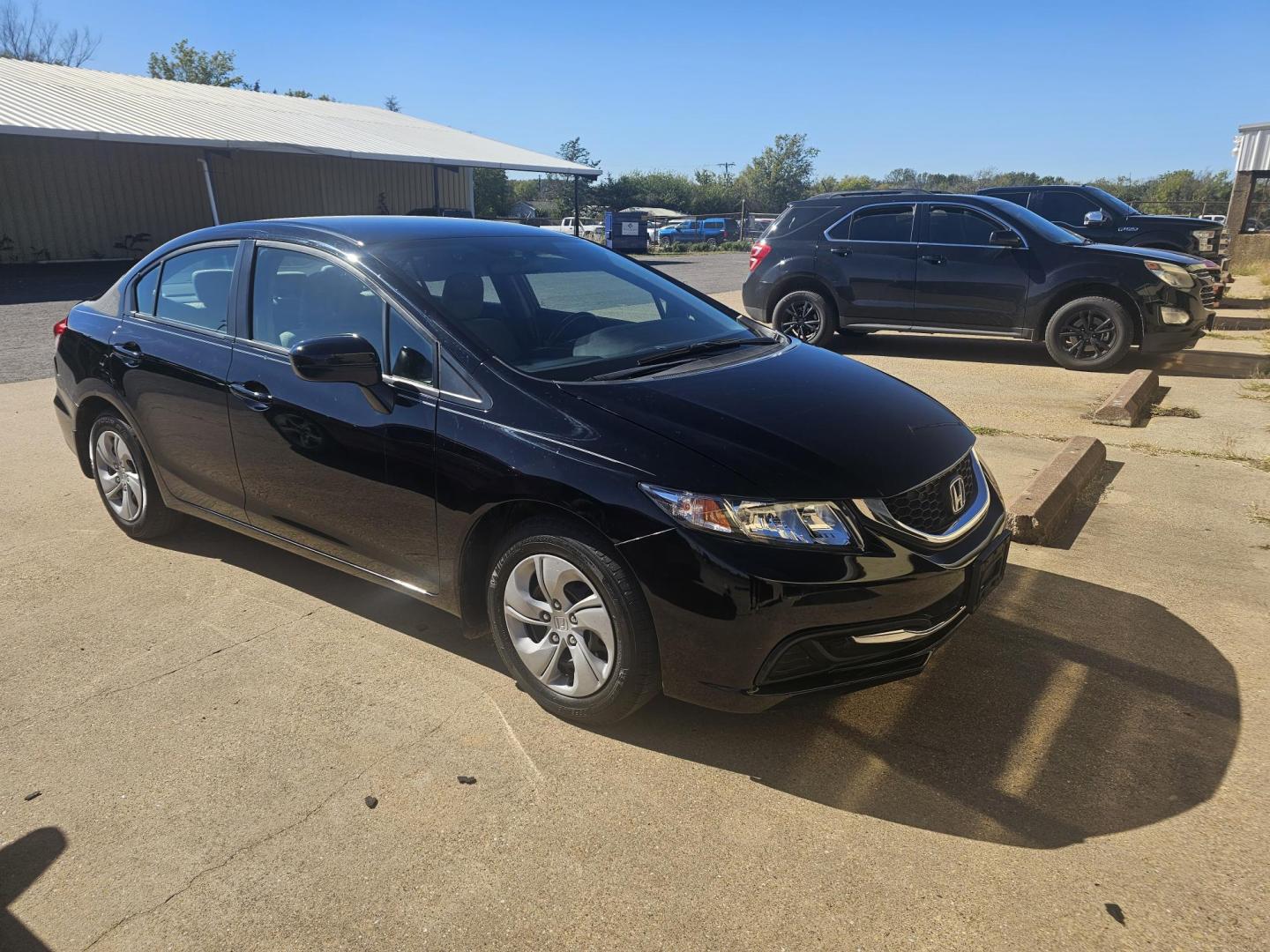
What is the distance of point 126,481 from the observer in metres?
4.76

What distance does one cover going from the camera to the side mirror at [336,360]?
129 inches

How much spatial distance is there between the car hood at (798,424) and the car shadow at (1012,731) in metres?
0.70

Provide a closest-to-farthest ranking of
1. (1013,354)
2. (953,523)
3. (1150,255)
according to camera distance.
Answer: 1. (953,523)
2. (1150,255)
3. (1013,354)

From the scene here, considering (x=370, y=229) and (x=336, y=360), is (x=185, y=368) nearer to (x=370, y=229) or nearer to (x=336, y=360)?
(x=370, y=229)

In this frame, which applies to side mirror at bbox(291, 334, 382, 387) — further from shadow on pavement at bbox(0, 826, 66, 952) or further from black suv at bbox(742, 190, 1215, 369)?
black suv at bbox(742, 190, 1215, 369)

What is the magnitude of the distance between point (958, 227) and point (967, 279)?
0.59 meters

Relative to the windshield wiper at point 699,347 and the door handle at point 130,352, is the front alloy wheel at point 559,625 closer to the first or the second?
the windshield wiper at point 699,347

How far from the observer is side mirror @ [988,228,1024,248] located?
9577 millimetres

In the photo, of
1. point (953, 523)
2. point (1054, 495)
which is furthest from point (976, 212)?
point (953, 523)

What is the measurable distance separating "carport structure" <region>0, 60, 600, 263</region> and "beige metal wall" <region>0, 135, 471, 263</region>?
35 mm

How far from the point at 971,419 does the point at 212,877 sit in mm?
6401

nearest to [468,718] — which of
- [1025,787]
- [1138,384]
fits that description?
[1025,787]

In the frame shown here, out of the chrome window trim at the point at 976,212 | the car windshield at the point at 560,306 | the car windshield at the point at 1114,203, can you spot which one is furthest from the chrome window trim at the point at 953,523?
the car windshield at the point at 1114,203

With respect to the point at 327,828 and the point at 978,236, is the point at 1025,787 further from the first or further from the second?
the point at 978,236
